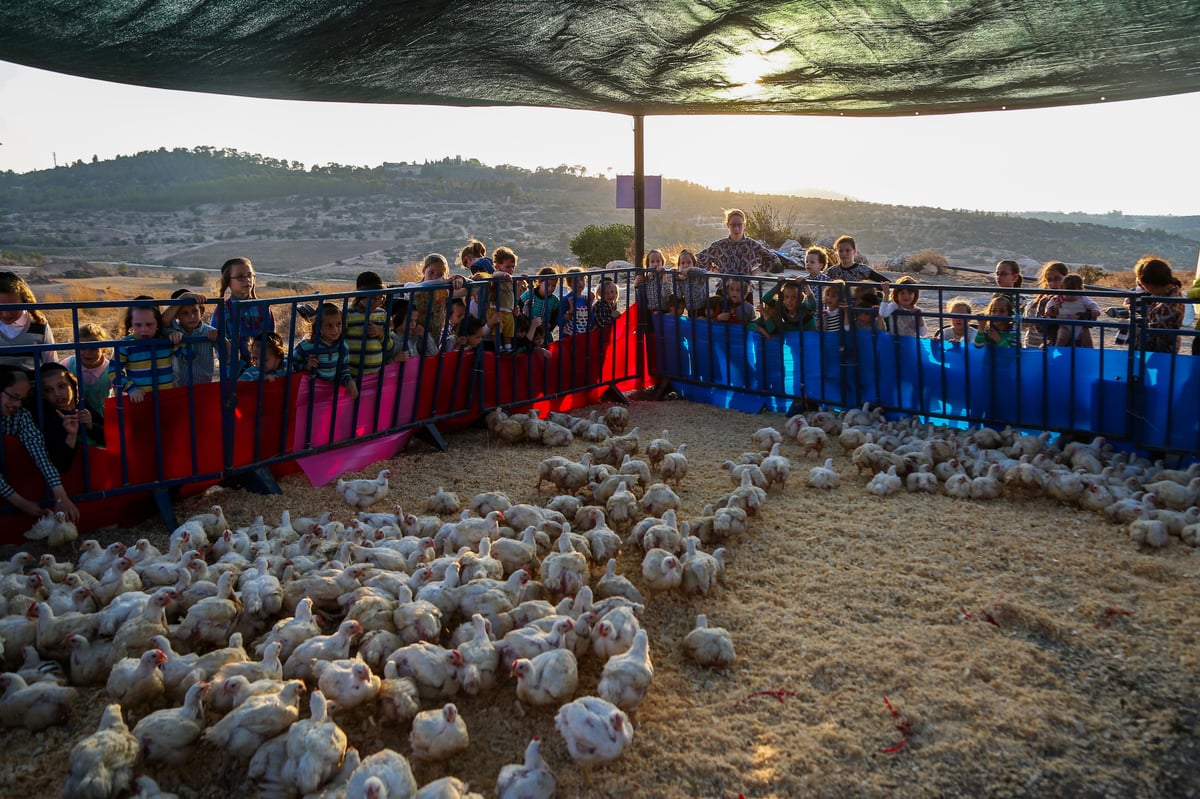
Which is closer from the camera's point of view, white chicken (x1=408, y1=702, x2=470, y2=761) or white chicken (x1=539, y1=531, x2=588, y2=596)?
white chicken (x1=408, y1=702, x2=470, y2=761)

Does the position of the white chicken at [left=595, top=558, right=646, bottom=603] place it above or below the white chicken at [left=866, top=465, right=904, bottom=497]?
below

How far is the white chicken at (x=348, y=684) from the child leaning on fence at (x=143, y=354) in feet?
9.81

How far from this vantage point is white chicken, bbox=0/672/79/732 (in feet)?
11.2

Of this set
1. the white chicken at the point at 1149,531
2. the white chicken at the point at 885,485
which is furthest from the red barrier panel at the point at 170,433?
the white chicken at the point at 1149,531

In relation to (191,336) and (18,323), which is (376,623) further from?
(18,323)

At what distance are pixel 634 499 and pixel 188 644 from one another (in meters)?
2.85

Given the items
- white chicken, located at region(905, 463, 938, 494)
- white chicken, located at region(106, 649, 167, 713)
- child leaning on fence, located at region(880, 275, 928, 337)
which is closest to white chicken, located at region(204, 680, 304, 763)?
white chicken, located at region(106, 649, 167, 713)

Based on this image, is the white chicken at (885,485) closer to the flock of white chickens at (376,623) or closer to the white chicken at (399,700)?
the flock of white chickens at (376,623)

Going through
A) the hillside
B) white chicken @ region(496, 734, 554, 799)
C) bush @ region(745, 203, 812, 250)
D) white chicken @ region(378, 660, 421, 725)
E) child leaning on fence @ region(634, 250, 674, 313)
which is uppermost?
the hillside

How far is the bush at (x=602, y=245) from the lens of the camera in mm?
21234

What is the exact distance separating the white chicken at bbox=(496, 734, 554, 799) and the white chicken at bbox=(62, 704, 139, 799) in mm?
1374

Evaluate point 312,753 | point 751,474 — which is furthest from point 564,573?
point 751,474

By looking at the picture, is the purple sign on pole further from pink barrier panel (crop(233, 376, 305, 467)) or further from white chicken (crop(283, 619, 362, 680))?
white chicken (crop(283, 619, 362, 680))

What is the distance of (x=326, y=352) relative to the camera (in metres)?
6.60
